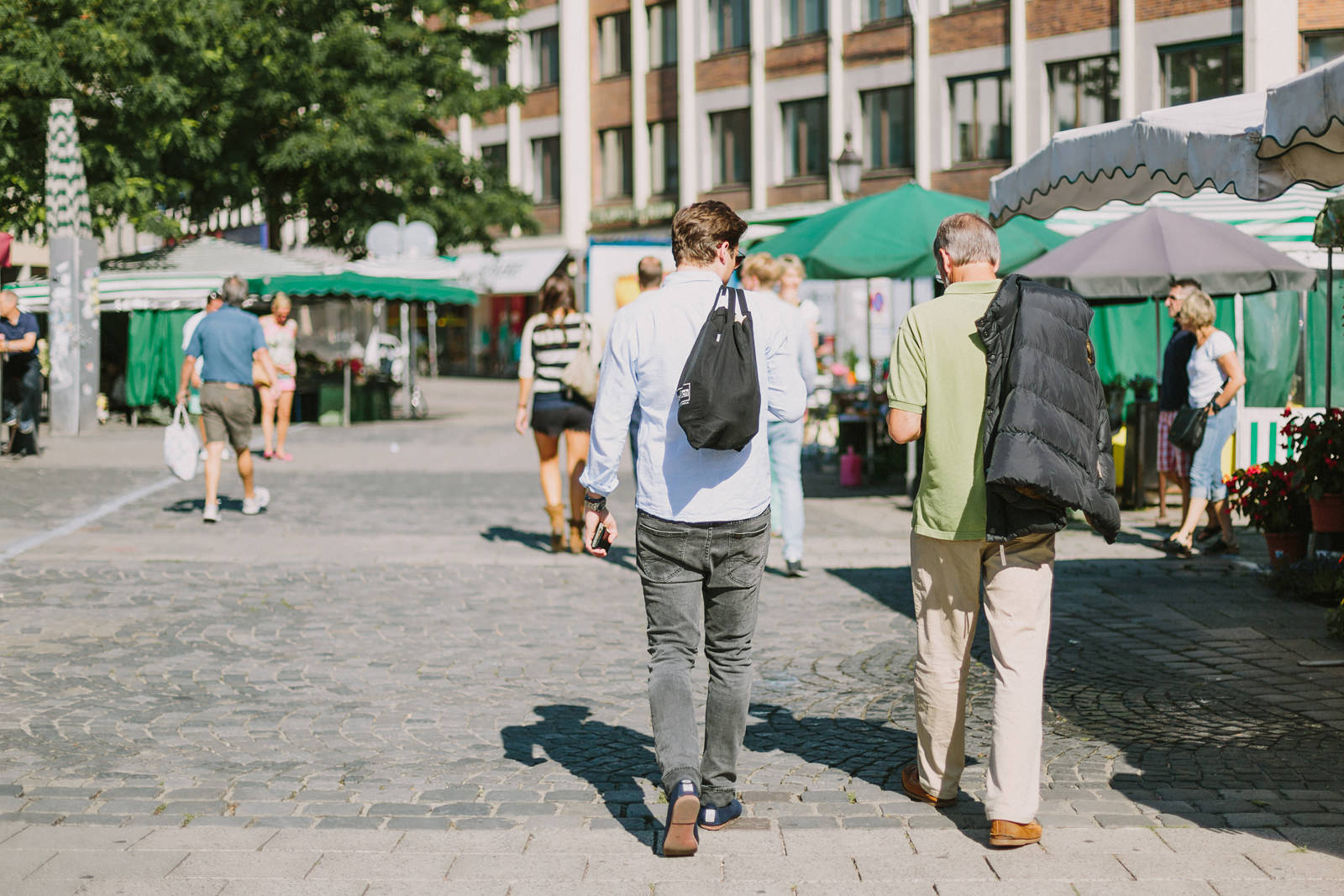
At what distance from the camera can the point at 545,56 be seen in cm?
4853

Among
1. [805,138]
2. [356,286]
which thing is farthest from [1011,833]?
[805,138]

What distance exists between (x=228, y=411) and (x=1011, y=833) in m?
8.99

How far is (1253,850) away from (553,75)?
150 ft

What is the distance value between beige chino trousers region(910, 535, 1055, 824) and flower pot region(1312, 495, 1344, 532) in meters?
4.60

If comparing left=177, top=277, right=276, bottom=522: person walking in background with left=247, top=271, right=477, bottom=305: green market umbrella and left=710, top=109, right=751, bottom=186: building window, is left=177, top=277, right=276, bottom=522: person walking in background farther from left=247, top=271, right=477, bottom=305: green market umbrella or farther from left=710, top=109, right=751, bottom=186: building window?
left=710, top=109, right=751, bottom=186: building window

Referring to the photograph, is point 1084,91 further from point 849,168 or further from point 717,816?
point 717,816

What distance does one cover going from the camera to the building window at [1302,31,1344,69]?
29.4 m

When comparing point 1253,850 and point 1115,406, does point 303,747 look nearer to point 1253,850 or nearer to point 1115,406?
point 1253,850

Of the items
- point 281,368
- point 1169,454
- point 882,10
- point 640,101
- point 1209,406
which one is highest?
point 882,10

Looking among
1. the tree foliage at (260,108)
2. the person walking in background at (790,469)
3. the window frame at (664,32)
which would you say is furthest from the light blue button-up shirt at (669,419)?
the window frame at (664,32)

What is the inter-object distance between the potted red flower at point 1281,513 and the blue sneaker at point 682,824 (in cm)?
572

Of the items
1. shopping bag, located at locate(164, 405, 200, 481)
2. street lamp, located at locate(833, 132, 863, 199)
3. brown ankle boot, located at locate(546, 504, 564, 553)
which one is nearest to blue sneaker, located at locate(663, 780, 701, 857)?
brown ankle boot, located at locate(546, 504, 564, 553)

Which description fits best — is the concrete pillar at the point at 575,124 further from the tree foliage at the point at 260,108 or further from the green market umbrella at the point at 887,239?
the green market umbrella at the point at 887,239

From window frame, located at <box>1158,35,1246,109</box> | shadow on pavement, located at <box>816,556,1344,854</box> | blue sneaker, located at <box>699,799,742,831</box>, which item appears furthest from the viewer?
window frame, located at <box>1158,35,1246,109</box>
